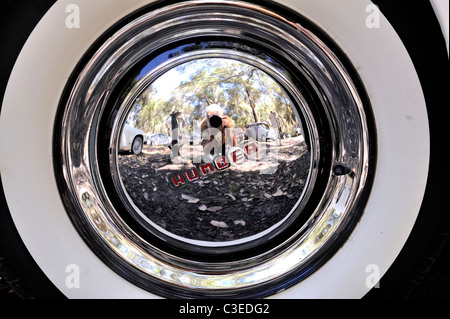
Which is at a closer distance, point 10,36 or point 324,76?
point 10,36

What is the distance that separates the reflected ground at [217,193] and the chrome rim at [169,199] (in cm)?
2

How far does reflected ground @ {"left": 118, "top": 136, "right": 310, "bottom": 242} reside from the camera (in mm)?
865

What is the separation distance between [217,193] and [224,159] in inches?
3.6

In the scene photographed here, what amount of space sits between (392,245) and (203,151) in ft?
1.65

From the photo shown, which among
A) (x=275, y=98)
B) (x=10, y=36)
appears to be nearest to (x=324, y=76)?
(x=275, y=98)

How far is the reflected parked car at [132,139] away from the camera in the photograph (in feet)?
2.84

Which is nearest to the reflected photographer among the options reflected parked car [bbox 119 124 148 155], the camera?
the camera

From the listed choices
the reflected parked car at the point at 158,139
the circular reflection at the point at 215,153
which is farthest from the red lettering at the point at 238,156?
the reflected parked car at the point at 158,139

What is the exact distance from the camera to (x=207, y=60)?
0.85 m

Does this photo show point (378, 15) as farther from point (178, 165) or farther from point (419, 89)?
point (178, 165)

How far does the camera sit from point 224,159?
0.86 m

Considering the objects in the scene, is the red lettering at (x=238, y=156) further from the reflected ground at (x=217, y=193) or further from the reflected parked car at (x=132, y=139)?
the reflected parked car at (x=132, y=139)

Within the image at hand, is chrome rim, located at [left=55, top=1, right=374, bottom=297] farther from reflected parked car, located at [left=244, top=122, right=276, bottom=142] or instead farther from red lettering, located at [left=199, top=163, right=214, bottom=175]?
red lettering, located at [left=199, top=163, right=214, bottom=175]

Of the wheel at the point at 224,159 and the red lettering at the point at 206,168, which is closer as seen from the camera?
the wheel at the point at 224,159
